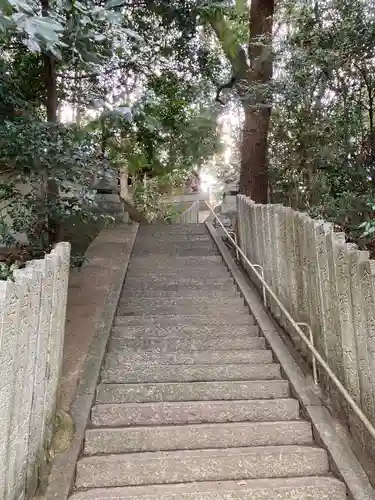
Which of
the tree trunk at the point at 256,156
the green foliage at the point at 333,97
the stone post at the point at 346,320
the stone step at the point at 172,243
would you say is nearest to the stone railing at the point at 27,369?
the stone post at the point at 346,320

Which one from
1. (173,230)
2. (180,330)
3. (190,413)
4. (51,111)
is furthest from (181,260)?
(190,413)

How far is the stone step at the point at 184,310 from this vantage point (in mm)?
5492

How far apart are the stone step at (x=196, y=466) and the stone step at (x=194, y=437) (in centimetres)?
11

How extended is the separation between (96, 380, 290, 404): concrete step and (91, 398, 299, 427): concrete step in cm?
13

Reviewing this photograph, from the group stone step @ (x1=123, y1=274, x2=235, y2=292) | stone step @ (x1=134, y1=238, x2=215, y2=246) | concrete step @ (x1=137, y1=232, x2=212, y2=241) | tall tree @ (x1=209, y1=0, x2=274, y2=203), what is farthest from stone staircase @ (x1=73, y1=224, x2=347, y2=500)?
concrete step @ (x1=137, y1=232, x2=212, y2=241)

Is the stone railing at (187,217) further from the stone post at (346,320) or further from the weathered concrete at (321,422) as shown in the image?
the stone post at (346,320)

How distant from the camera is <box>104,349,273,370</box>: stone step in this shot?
171 inches

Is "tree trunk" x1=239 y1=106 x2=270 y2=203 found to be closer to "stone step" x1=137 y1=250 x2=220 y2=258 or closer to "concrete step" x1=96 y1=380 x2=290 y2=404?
"stone step" x1=137 y1=250 x2=220 y2=258

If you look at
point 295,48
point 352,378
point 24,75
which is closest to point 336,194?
→ point 295,48

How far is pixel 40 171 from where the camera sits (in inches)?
169

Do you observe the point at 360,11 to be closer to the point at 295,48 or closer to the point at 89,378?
the point at 295,48

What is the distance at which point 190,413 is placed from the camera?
12.0 ft

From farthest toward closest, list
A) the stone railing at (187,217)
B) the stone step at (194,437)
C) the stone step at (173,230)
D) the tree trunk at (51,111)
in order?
the stone railing at (187,217) → the stone step at (173,230) → the tree trunk at (51,111) → the stone step at (194,437)

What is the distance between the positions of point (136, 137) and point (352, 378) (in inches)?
263
